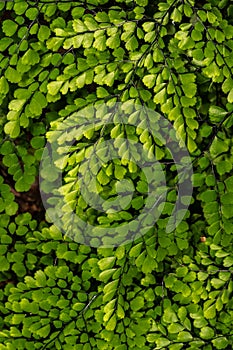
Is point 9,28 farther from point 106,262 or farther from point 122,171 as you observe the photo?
point 106,262

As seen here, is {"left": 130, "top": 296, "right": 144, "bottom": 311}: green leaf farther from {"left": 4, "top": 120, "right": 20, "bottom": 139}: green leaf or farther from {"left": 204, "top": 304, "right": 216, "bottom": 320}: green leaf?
{"left": 4, "top": 120, "right": 20, "bottom": 139}: green leaf

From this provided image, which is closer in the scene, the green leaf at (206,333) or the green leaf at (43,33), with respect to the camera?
the green leaf at (43,33)

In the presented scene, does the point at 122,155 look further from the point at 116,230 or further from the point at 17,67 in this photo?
the point at 17,67

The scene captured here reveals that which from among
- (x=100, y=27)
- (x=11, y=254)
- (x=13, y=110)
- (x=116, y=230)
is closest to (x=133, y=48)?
(x=100, y=27)

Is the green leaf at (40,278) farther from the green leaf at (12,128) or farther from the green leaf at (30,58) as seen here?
the green leaf at (30,58)

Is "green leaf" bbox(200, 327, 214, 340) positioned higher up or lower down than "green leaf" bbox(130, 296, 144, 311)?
lower down

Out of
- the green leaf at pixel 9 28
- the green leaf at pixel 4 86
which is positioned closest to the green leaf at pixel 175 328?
the green leaf at pixel 4 86

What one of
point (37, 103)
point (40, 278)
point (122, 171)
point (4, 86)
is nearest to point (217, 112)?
point (122, 171)

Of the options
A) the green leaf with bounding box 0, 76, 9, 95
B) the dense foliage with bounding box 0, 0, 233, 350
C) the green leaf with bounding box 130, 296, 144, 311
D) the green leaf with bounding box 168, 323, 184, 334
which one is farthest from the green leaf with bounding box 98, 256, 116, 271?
the green leaf with bounding box 0, 76, 9, 95
